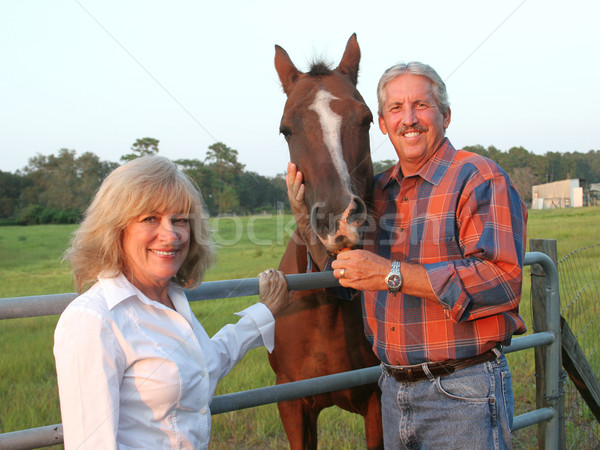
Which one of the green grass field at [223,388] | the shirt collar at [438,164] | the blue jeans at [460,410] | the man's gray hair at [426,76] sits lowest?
the green grass field at [223,388]

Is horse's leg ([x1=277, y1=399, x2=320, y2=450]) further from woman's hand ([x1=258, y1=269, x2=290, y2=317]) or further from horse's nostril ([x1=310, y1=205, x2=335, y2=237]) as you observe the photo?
horse's nostril ([x1=310, y1=205, x2=335, y2=237])

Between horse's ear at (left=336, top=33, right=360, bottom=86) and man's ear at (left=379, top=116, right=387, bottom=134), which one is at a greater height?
horse's ear at (left=336, top=33, right=360, bottom=86)

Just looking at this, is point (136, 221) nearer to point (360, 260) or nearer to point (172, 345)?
point (172, 345)

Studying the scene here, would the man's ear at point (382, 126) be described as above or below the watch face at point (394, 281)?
above

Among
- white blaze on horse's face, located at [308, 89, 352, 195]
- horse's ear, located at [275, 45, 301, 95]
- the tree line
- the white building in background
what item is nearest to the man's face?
white blaze on horse's face, located at [308, 89, 352, 195]

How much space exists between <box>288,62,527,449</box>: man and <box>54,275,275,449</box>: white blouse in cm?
70

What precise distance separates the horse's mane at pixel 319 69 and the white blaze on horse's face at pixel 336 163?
1.02 feet

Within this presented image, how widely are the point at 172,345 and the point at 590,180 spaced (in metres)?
63.7

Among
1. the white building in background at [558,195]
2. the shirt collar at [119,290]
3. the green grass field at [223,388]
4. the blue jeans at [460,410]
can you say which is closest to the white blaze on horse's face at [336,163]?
the green grass field at [223,388]

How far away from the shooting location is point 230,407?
200 centimetres

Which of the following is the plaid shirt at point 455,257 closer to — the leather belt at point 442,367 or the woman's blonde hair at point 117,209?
the leather belt at point 442,367

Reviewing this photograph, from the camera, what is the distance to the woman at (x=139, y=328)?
1363mm

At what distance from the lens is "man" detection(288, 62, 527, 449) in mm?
1854

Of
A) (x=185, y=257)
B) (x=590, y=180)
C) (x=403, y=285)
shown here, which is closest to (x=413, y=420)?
(x=403, y=285)
